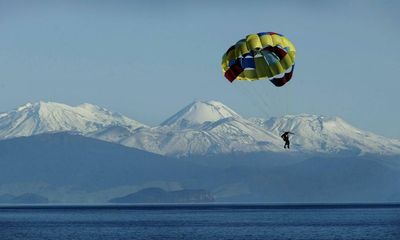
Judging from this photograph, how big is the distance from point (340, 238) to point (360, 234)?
10378 mm

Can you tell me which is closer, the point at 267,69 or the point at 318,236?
the point at 267,69

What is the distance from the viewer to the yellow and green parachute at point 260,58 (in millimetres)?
143625

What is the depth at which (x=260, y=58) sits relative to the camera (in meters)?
146

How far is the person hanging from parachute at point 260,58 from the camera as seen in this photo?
144 metres

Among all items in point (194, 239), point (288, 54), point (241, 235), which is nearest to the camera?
point (288, 54)

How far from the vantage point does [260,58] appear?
14625cm

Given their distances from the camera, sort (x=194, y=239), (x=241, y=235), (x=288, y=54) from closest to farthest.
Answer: (x=288, y=54) → (x=194, y=239) → (x=241, y=235)

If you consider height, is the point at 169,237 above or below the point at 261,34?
below

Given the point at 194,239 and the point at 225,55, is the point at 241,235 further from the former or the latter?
the point at 225,55

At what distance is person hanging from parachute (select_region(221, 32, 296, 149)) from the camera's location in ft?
471

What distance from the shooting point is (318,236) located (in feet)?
625

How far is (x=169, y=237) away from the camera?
191 meters

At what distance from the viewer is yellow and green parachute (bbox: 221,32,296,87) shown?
144 metres

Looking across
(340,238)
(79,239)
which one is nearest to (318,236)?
(340,238)
